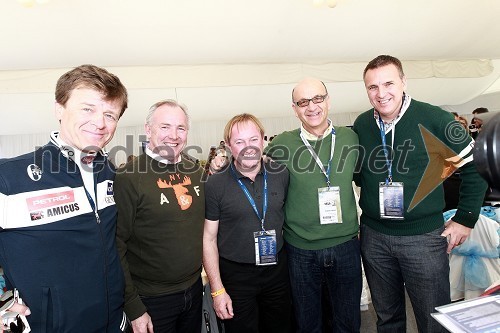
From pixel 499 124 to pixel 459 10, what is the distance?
4764mm

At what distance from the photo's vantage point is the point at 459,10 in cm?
420

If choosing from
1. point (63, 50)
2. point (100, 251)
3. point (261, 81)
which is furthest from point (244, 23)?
point (100, 251)

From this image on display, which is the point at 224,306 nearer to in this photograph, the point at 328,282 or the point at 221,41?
the point at 328,282

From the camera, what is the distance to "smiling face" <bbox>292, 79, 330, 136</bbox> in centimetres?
174

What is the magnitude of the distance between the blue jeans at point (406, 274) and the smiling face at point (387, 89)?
2.15ft

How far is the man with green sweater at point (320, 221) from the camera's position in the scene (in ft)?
5.42

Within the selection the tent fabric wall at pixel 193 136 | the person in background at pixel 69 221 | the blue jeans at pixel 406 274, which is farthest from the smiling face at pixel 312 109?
the tent fabric wall at pixel 193 136

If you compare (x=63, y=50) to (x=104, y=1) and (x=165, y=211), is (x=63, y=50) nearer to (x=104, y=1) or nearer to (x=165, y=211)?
(x=104, y=1)

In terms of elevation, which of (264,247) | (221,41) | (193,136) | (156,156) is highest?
(221,41)

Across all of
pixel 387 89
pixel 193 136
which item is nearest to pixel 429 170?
pixel 387 89

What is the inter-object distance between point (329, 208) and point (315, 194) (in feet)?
0.34

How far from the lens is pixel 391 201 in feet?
5.15

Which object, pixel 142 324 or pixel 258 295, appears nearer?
pixel 142 324

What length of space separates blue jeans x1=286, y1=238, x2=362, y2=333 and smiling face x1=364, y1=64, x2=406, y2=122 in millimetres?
728
